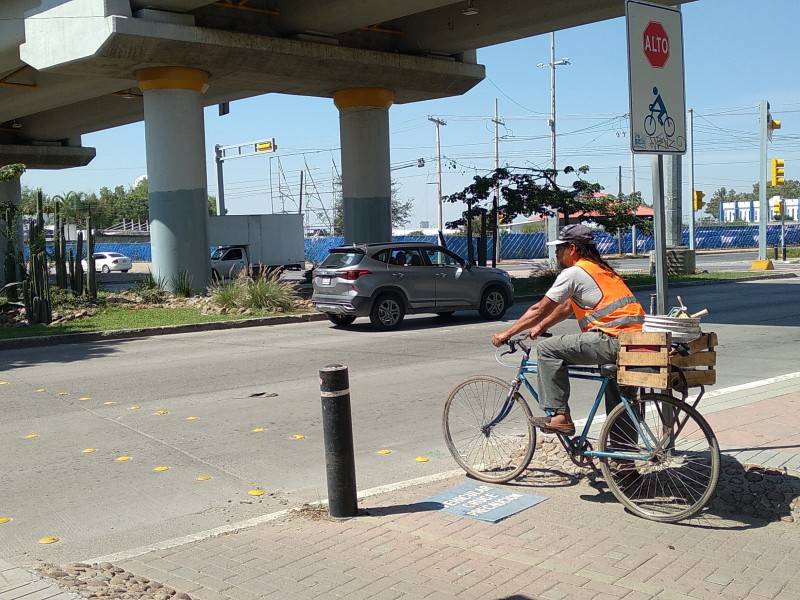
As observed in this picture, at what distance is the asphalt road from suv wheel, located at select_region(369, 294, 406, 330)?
34 centimetres

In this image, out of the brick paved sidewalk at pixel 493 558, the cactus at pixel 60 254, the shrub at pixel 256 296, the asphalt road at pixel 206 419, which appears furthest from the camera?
the cactus at pixel 60 254

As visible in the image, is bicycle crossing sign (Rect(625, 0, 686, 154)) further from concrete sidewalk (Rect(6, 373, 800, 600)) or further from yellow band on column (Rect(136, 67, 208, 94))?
yellow band on column (Rect(136, 67, 208, 94))

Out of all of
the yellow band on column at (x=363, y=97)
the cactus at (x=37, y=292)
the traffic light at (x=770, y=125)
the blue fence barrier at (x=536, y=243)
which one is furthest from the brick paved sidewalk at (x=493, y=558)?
the blue fence barrier at (x=536, y=243)

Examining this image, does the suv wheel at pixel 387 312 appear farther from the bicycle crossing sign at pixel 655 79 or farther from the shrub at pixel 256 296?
the bicycle crossing sign at pixel 655 79

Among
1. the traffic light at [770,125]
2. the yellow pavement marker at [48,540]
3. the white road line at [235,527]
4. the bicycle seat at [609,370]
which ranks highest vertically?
the traffic light at [770,125]

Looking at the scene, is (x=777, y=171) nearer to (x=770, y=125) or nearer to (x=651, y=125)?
(x=770, y=125)

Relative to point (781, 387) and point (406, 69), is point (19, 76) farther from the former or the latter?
point (781, 387)

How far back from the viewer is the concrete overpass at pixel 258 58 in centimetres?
2088

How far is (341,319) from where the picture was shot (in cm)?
1833

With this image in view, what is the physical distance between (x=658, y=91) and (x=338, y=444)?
10.3ft

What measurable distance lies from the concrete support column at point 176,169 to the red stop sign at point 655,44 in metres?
18.5

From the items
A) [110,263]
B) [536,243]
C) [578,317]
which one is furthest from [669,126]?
[536,243]

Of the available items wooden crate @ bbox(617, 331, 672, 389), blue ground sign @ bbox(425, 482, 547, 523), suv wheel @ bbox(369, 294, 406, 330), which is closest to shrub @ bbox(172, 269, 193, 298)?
suv wheel @ bbox(369, 294, 406, 330)

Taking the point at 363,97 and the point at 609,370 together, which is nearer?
the point at 609,370
